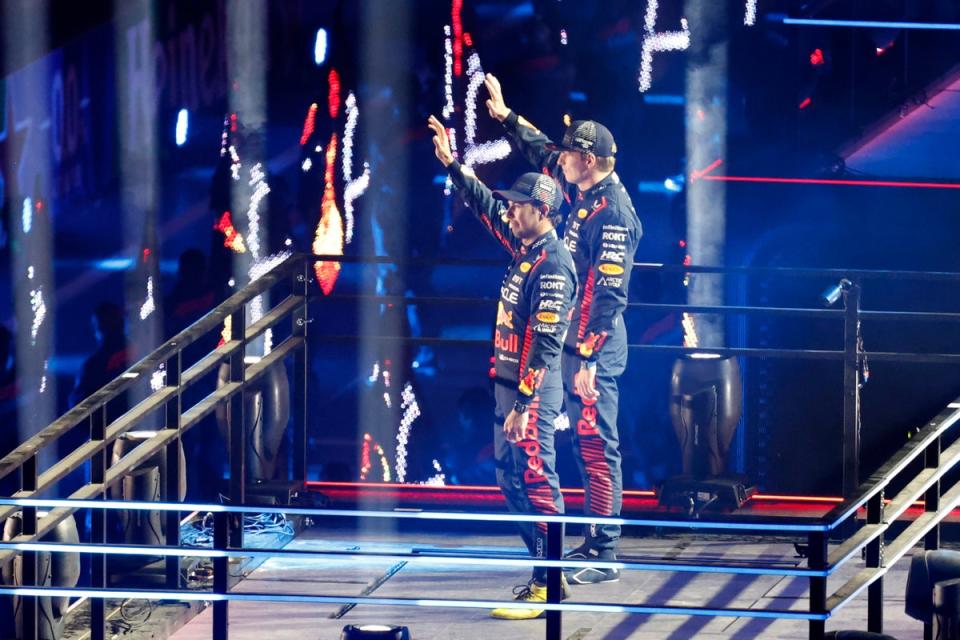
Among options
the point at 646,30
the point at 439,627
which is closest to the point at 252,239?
the point at 646,30

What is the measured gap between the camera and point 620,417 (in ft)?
A: 29.8

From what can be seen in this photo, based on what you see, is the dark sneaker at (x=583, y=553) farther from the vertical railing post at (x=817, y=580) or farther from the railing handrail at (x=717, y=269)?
the vertical railing post at (x=817, y=580)

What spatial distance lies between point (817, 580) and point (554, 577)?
862 millimetres

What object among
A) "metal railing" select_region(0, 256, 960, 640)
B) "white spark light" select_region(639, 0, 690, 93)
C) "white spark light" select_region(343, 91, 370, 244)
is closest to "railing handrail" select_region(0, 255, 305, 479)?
"metal railing" select_region(0, 256, 960, 640)

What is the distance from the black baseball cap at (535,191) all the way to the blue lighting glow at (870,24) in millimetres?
2130

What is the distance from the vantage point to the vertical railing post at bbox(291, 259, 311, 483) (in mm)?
8602

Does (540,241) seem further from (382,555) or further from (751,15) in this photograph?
(751,15)

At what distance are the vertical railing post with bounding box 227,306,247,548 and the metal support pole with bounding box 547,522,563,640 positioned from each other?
2.14 meters

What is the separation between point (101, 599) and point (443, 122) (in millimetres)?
3543

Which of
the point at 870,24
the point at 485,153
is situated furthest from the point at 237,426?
the point at 870,24

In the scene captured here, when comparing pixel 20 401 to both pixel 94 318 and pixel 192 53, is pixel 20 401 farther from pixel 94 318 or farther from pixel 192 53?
pixel 192 53

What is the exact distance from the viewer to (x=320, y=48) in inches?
360

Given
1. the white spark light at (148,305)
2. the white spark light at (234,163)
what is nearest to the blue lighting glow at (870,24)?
the white spark light at (234,163)

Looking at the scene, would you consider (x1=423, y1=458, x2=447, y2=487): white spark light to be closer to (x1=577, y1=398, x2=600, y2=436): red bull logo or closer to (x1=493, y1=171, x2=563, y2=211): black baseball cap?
(x1=577, y1=398, x2=600, y2=436): red bull logo
